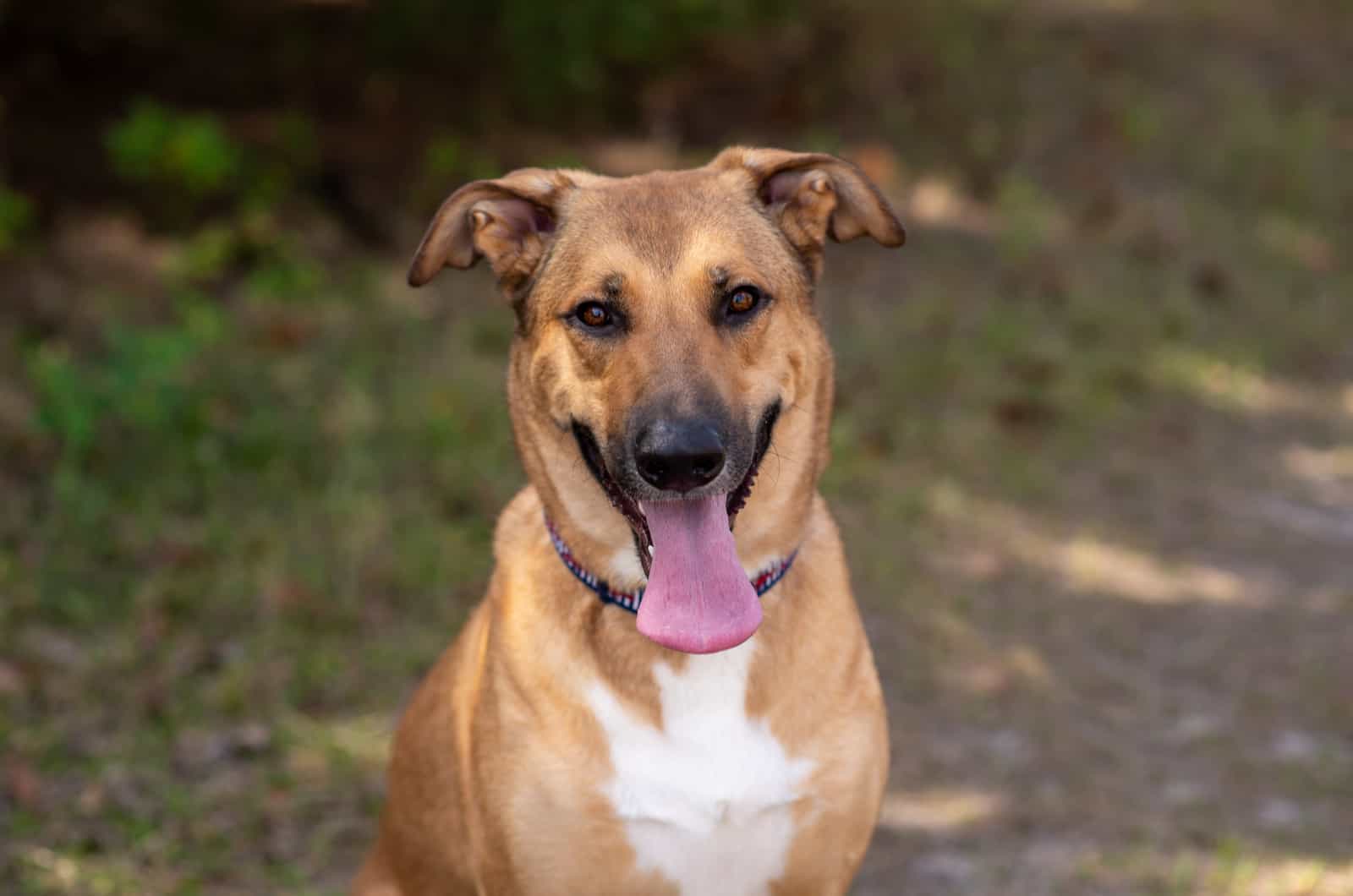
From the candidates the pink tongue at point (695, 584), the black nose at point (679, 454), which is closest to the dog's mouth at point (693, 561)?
the pink tongue at point (695, 584)

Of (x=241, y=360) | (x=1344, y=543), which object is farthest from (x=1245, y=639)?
(x=241, y=360)

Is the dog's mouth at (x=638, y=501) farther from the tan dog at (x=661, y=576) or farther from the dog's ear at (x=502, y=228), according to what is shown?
the dog's ear at (x=502, y=228)

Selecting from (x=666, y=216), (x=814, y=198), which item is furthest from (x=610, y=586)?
(x=814, y=198)

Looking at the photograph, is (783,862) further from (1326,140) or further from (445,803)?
(1326,140)

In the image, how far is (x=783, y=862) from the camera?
303 centimetres

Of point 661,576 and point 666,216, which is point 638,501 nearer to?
point 661,576

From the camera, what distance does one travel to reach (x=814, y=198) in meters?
3.47

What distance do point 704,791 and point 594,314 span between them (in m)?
1.03

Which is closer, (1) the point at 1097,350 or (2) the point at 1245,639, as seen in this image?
(2) the point at 1245,639

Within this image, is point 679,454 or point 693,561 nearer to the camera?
point 679,454

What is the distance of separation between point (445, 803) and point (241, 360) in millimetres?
4158

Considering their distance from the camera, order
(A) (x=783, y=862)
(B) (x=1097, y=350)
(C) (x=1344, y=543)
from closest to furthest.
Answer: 1. (A) (x=783, y=862)
2. (C) (x=1344, y=543)
3. (B) (x=1097, y=350)

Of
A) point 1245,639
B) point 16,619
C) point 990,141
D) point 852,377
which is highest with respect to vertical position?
point 990,141

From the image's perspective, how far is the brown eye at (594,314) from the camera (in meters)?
3.18
